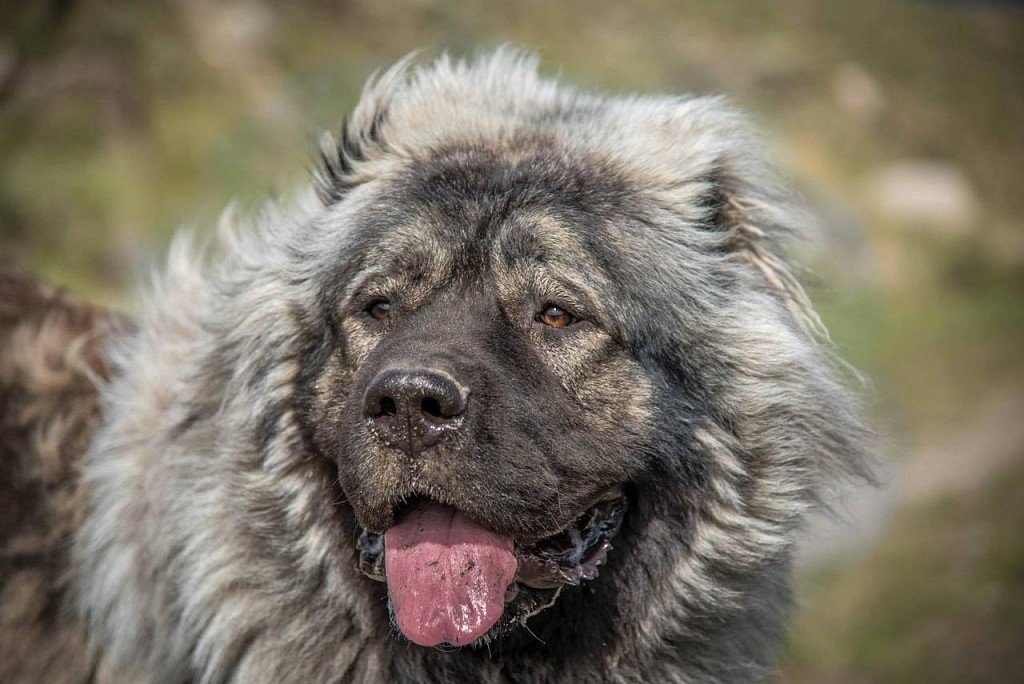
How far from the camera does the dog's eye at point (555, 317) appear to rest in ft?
10.2

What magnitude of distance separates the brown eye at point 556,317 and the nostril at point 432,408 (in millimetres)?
509

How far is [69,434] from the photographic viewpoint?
3.66m

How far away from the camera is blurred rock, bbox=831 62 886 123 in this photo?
494 inches

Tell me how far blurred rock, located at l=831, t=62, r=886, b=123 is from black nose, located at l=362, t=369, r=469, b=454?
36.0 ft

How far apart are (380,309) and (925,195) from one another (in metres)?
10.6

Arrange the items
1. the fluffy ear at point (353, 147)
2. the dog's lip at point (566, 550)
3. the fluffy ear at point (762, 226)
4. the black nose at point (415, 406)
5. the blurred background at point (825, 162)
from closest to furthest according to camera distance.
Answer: the black nose at point (415, 406) → the dog's lip at point (566, 550) → the fluffy ear at point (762, 226) → the fluffy ear at point (353, 147) → the blurred background at point (825, 162)

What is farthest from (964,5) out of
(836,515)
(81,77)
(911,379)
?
(836,515)

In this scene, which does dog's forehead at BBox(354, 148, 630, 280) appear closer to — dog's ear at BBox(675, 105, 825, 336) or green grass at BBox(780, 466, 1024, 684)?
dog's ear at BBox(675, 105, 825, 336)

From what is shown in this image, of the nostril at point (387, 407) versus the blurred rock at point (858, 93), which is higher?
the blurred rock at point (858, 93)

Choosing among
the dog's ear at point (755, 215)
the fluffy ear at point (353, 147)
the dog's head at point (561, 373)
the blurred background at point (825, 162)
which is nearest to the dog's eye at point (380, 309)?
the dog's head at point (561, 373)

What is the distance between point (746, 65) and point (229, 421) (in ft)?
34.2

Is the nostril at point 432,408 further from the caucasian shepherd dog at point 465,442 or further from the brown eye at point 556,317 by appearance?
the brown eye at point 556,317

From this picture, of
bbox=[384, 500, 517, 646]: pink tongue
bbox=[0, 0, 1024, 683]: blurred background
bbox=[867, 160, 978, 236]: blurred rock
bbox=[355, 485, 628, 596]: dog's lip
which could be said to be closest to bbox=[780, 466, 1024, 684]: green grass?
bbox=[0, 0, 1024, 683]: blurred background

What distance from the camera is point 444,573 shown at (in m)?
2.84
